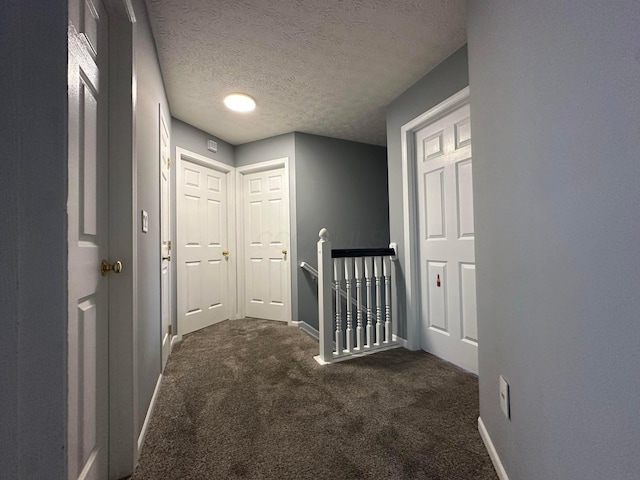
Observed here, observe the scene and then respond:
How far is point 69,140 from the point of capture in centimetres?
71

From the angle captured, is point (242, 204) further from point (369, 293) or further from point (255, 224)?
point (369, 293)

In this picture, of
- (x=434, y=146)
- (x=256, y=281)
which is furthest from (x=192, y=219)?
(x=434, y=146)

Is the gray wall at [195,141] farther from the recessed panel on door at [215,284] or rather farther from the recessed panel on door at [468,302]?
the recessed panel on door at [468,302]

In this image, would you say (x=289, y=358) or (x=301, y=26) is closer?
(x=301, y=26)

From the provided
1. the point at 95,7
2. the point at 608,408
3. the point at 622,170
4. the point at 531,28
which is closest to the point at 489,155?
the point at 531,28

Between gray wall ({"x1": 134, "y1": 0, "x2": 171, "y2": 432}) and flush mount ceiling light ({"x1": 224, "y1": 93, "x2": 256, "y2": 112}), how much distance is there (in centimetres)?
66

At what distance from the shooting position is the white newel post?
2.20 m

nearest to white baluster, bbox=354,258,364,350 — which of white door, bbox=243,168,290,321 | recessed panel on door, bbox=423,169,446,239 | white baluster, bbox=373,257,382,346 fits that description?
white baluster, bbox=373,257,382,346

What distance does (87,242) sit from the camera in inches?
36.8

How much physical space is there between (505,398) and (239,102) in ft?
9.45

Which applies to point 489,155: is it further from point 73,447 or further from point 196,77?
point 196,77

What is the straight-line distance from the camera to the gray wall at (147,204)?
136 centimetres

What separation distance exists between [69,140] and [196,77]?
1896 millimetres

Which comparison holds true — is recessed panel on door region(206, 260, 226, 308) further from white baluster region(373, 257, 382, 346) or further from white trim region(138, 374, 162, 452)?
white baluster region(373, 257, 382, 346)
